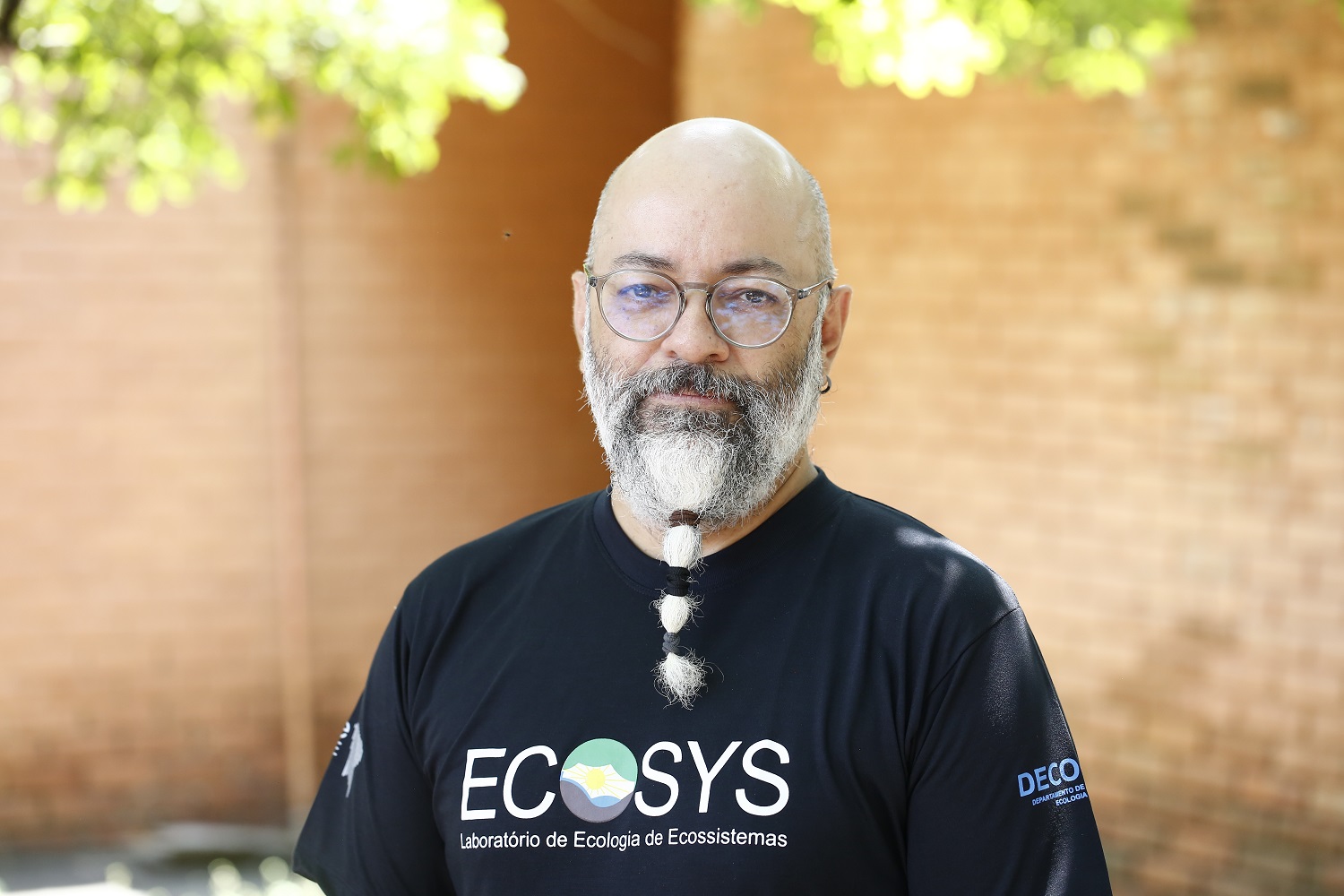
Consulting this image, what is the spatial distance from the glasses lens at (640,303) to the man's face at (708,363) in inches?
0.6

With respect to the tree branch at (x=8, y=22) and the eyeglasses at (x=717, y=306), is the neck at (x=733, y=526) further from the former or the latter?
the tree branch at (x=8, y=22)

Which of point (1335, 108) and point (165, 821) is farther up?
point (1335, 108)

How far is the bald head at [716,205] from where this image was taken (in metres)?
1.83

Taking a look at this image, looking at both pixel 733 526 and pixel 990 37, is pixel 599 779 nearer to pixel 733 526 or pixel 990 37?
pixel 733 526

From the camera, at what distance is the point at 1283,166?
4.10 meters

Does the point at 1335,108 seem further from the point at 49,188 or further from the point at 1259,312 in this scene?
the point at 49,188

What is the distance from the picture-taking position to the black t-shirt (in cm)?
160

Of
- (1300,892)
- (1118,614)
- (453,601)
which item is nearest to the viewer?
(453,601)

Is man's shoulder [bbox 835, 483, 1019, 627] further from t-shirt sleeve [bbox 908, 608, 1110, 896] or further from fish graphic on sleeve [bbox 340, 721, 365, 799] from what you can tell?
fish graphic on sleeve [bbox 340, 721, 365, 799]

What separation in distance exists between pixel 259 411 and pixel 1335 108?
13.1ft

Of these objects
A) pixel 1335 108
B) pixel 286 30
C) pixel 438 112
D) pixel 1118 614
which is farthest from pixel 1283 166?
pixel 286 30

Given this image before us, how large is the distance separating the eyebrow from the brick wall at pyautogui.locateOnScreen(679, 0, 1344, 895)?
9.55 feet

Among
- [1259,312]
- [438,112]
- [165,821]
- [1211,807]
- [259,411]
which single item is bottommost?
[165,821]

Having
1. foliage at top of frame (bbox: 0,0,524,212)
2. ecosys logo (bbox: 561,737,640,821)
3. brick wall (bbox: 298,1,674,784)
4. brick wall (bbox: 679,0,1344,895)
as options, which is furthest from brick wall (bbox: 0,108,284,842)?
ecosys logo (bbox: 561,737,640,821)
